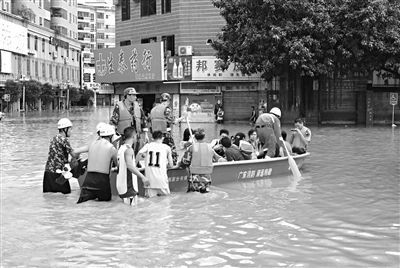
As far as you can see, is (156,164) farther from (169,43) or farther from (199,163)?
(169,43)

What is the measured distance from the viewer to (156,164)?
32.9ft

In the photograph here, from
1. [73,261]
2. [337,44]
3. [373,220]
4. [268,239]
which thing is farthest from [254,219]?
[337,44]

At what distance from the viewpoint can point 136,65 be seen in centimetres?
4053

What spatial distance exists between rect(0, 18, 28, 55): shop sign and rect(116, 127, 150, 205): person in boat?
56632mm

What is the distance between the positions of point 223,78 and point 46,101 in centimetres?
4246

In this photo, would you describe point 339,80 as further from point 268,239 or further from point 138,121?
point 268,239

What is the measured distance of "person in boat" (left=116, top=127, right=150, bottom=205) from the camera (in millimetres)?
9391

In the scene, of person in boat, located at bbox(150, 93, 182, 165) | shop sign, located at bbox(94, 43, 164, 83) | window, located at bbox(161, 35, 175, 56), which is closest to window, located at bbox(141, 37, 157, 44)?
window, located at bbox(161, 35, 175, 56)

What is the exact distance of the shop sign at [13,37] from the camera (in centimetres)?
6212

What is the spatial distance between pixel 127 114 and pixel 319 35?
65.8ft

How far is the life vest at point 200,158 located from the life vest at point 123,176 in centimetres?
121

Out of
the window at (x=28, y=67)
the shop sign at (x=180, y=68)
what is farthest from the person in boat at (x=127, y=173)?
the window at (x=28, y=67)

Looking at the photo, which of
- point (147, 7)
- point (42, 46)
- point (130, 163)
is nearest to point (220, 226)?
point (130, 163)

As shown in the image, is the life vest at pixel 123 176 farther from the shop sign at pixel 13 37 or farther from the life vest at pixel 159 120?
the shop sign at pixel 13 37
